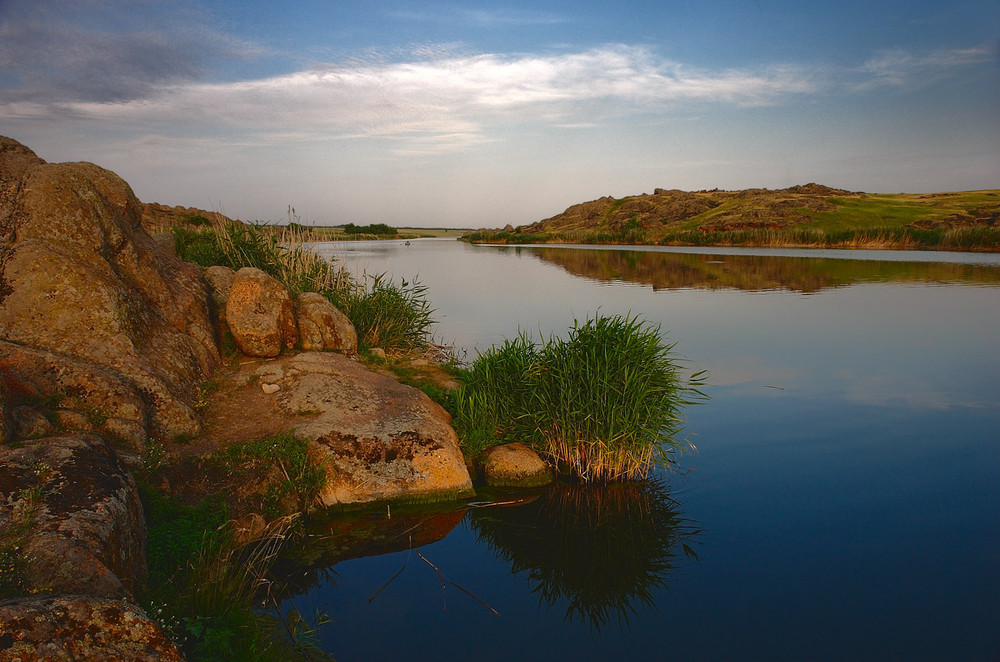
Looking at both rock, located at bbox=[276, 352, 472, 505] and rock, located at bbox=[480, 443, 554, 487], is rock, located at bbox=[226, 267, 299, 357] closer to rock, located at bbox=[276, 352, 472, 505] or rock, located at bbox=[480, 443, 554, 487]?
rock, located at bbox=[276, 352, 472, 505]

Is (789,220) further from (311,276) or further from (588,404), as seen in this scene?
(588,404)

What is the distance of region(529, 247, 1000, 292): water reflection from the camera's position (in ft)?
91.3

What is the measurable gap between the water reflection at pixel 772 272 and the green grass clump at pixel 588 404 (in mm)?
19923

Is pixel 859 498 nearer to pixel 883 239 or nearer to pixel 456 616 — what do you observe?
pixel 456 616

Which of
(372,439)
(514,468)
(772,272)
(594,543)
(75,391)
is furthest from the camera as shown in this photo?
(772,272)

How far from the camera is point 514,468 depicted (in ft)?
26.6

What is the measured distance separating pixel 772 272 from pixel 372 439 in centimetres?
3153

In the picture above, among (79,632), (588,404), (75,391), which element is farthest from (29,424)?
(588,404)

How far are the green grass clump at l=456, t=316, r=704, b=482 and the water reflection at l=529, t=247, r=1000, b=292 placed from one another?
784 inches

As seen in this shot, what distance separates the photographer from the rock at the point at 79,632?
2.91m

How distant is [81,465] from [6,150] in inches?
231

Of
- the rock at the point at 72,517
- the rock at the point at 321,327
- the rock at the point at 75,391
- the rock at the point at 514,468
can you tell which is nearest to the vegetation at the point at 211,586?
the rock at the point at 72,517

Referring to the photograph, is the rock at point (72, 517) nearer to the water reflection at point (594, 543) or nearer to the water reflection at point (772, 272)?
the water reflection at point (594, 543)

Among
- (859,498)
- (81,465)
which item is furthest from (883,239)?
(81,465)
